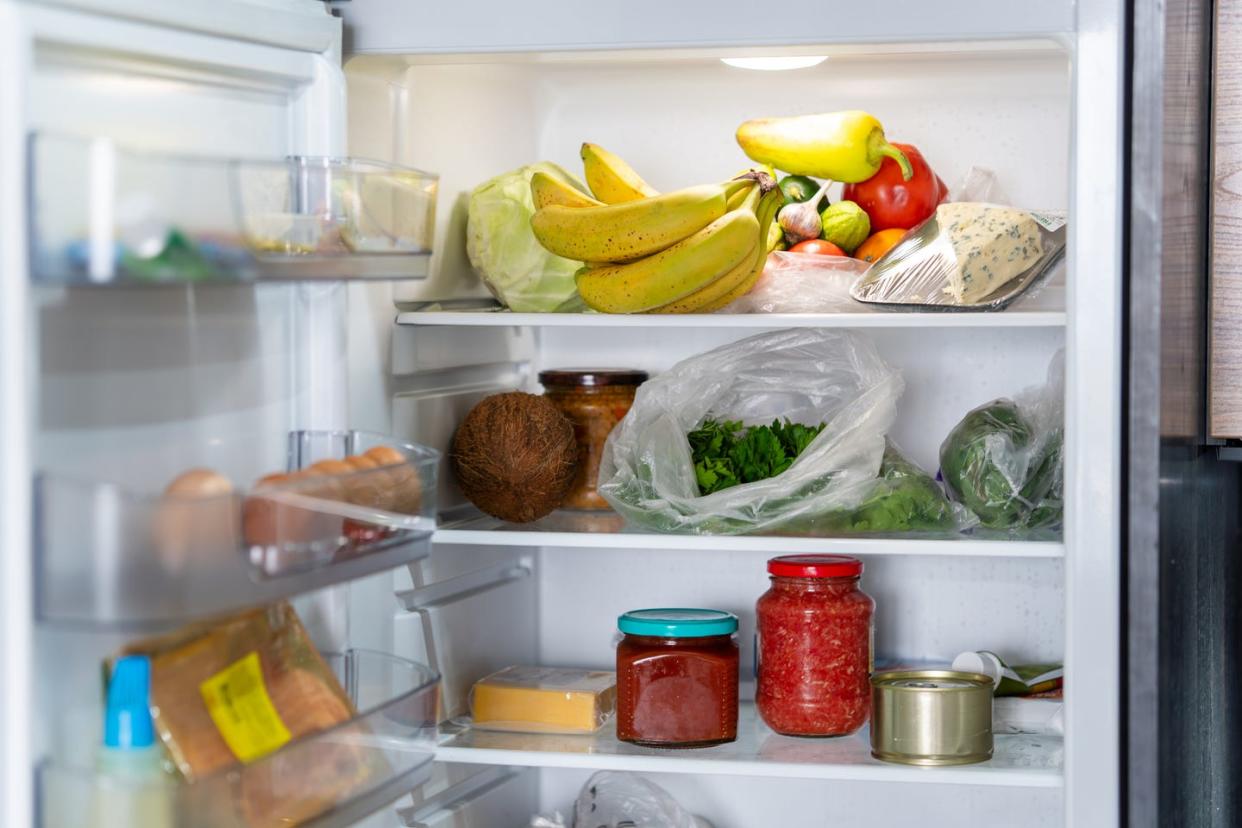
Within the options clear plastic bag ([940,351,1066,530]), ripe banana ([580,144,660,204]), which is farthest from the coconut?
clear plastic bag ([940,351,1066,530])

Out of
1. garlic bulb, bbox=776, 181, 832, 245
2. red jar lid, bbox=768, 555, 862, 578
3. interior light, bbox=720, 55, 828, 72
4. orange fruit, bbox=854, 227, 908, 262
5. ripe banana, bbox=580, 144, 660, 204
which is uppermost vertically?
interior light, bbox=720, 55, 828, 72

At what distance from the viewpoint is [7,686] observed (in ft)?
3.22

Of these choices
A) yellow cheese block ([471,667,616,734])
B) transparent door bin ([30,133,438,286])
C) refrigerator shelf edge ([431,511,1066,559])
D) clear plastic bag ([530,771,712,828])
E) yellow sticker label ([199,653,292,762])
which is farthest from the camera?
clear plastic bag ([530,771,712,828])

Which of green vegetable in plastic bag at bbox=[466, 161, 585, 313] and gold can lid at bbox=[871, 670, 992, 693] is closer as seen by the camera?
gold can lid at bbox=[871, 670, 992, 693]

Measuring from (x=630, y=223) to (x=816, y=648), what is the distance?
0.52 m

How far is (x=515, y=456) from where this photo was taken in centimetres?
170

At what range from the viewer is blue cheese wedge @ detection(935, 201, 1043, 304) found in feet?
5.24

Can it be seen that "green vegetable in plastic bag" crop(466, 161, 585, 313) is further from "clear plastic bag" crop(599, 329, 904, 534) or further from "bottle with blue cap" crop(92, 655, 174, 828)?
"bottle with blue cap" crop(92, 655, 174, 828)

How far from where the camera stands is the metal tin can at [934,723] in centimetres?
157

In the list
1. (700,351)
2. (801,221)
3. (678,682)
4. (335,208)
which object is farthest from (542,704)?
(335,208)

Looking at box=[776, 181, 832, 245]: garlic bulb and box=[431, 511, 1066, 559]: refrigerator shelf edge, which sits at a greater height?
box=[776, 181, 832, 245]: garlic bulb

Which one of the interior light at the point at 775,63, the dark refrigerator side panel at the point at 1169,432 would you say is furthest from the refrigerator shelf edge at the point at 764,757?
the interior light at the point at 775,63

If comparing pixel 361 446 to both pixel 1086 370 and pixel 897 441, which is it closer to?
pixel 1086 370

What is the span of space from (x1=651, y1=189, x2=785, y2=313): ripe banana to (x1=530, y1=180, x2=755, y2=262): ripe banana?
34 mm
